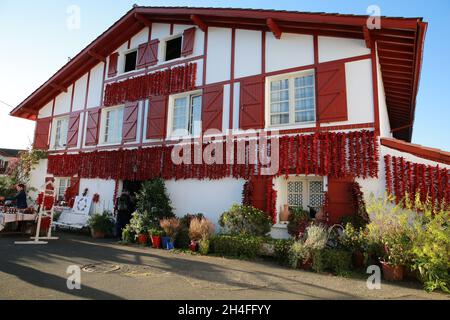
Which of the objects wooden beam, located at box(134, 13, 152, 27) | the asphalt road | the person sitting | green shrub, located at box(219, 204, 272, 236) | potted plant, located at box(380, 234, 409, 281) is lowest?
the asphalt road

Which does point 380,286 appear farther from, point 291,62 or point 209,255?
point 291,62

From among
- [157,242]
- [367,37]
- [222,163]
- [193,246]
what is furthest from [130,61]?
[367,37]

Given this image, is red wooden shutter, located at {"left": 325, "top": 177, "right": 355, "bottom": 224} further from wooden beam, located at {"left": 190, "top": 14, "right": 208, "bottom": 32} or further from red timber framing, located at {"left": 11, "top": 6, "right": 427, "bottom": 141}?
wooden beam, located at {"left": 190, "top": 14, "right": 208, "bottom": 32}

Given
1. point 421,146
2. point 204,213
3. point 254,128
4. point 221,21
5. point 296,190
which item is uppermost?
point 221,21

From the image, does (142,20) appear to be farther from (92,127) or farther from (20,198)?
(20,198)

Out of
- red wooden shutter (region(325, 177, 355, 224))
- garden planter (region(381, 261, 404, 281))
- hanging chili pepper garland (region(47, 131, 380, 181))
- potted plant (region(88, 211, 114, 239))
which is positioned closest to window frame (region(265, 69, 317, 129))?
hanging chili pepper garland (region(47, 131, 380, 181))

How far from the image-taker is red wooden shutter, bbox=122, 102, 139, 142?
11.8 meters

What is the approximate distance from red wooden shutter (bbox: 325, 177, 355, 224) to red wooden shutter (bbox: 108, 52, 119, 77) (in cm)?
1026

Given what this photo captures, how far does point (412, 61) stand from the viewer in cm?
806

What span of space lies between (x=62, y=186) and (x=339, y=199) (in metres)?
12.1

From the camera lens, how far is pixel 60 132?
1467cm

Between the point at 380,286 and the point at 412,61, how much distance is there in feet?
20.0
